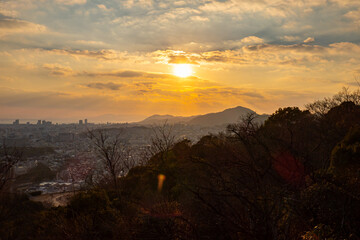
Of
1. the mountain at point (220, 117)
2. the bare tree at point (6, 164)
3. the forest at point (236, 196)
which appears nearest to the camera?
the forest at point (236, 196)

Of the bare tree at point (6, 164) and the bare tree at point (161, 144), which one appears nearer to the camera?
the bare tree at point (6, 164)

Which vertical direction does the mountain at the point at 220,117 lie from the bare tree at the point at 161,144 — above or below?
above

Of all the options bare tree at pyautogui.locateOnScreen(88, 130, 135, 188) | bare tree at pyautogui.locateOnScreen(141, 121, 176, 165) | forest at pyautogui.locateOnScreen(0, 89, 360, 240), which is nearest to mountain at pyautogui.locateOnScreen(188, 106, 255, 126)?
bare tree at pyautogui.locateOnScreen(141, 121, 176, 165)

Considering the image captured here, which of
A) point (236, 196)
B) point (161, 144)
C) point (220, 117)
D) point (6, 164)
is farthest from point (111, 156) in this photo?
point (220, 117)

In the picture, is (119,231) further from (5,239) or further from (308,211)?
(5,239)

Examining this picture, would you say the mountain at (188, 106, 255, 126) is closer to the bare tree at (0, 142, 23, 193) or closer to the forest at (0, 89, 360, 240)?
the forest at (0, 89, 360, 240)

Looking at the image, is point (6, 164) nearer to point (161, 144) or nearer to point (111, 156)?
point (111, 156)

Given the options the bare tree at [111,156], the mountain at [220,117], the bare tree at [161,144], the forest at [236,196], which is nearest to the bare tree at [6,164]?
the forest at [236,196]

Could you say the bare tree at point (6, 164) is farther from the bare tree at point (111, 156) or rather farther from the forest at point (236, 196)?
the bare tree at point (111, 156)

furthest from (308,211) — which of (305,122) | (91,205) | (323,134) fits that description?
(305,122)

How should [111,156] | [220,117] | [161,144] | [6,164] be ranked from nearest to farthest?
[6,164]
[111,156]
[161,144]
[220,117]
